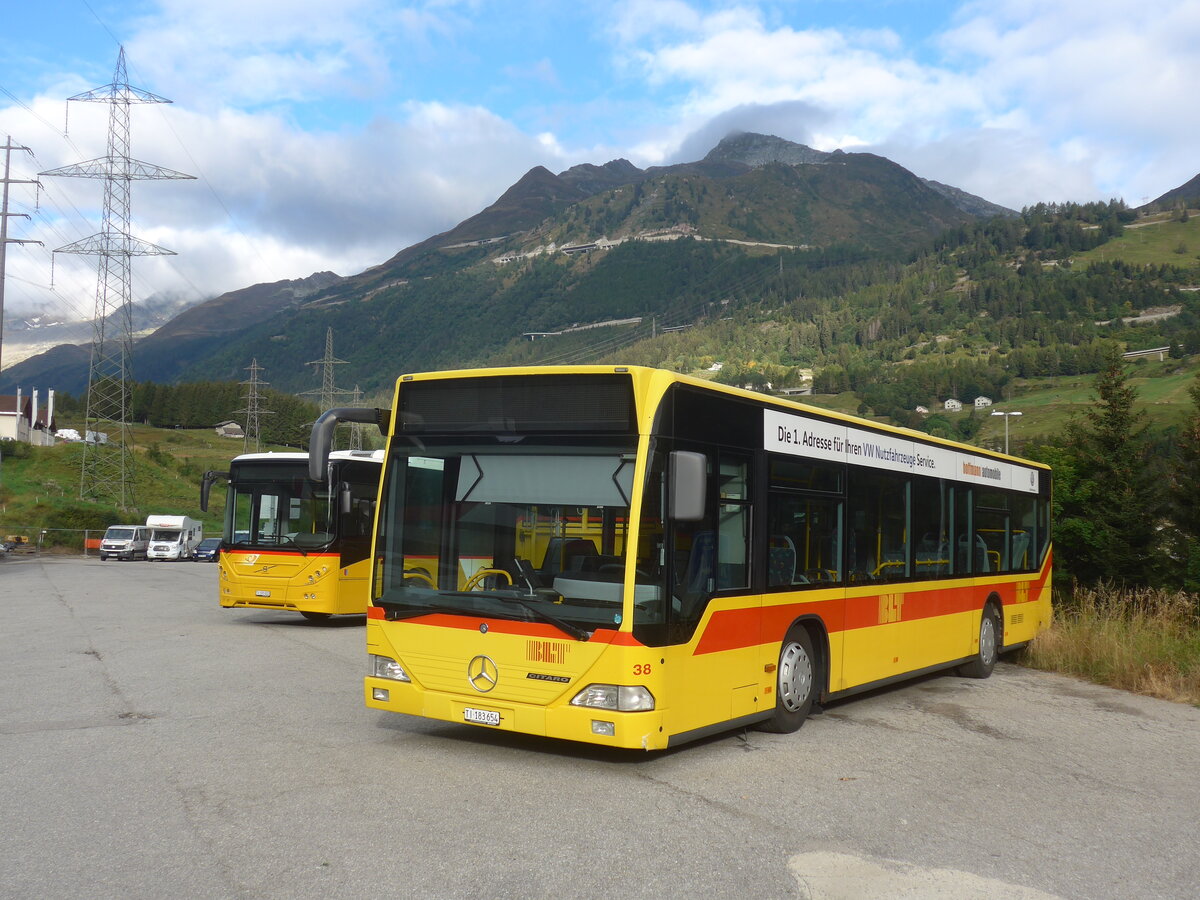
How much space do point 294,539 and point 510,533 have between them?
11631mm

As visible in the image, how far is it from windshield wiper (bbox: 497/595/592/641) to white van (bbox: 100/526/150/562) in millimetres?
55050

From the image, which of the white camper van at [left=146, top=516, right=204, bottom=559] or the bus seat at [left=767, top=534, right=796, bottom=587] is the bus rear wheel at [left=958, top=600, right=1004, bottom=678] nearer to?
the bus seat at [left=767, top=534, right=796, bottom=587]

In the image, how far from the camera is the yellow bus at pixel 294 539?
1802 centimetres

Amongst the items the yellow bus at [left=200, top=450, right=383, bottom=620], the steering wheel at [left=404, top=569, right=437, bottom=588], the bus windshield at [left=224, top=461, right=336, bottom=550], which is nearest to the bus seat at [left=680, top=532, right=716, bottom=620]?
the steering wheel at [left=404, top=569, right=437, bottom=588]

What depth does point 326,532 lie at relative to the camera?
717 inches

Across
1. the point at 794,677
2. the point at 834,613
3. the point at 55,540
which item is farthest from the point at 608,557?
the point at 55,540

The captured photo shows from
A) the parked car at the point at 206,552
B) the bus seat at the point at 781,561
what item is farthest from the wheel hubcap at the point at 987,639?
the parked car at the point at 206,552

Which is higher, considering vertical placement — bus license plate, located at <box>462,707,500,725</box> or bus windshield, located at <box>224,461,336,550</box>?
bus windshield, located at <box>224,461,336,550</box>

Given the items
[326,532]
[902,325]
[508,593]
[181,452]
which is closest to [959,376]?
[902,325]

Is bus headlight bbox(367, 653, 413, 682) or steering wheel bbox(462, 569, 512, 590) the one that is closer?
steering wheel bbox(462, 569, 512, 590)

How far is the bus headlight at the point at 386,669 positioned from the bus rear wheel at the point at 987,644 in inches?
309

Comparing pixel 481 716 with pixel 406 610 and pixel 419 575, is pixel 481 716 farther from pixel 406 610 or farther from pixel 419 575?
pixel 419 575

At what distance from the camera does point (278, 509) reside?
18375mm

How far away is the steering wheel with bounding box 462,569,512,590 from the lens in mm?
7547
